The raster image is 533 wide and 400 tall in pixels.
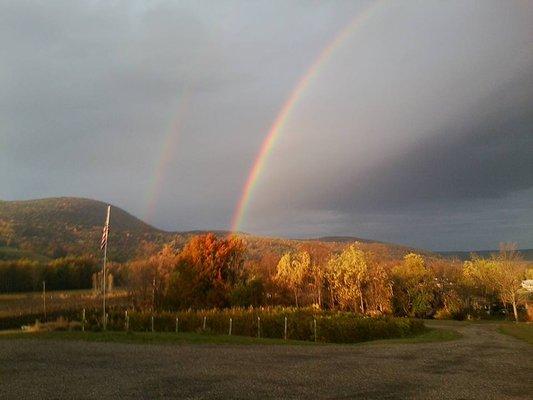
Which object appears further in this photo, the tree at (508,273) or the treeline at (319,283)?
the tree at (508,273)

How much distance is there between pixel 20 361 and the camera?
17.6 meters

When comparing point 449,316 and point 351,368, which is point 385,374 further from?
point 449,316

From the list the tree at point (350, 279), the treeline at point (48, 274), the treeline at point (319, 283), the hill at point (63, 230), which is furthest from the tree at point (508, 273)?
the hill at point (63, 230)

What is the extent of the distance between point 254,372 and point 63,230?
118325mm

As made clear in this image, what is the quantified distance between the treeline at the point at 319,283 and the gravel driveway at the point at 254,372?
25047 mm

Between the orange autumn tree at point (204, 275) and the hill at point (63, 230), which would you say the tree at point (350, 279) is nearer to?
the orange autumn tree at point (204, 275)

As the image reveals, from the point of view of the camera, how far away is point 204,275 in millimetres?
48812

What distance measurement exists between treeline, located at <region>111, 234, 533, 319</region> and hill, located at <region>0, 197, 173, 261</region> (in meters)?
49.6

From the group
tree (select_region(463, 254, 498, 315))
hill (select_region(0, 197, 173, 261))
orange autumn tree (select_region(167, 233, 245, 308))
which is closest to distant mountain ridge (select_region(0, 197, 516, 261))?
hill (select_region(0, 197, 173, 261))

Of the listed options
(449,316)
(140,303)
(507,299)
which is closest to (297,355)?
(140,303)

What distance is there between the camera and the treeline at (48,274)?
3095 inches

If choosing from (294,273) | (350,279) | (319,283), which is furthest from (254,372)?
(319,283)

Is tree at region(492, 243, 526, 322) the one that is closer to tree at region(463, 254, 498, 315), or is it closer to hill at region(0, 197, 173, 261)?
tree at region(463, 254, 498, 315)

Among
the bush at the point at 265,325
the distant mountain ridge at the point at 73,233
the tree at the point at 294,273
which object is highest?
the distant mountain ridge at the point at 73,233
